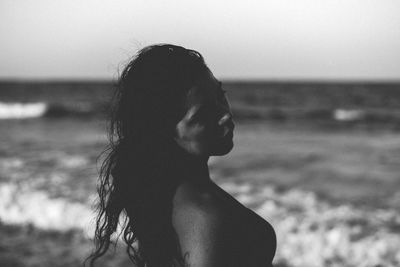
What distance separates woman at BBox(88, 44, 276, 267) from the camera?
1456 mm

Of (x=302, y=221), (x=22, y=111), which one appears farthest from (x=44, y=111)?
(x=302, y=221)

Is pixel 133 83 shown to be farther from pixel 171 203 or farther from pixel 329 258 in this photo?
pixel 329 258

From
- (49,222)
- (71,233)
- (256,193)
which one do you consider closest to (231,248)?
(71,233)

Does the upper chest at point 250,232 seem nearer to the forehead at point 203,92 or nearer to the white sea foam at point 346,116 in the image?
the forehead at point 203,92

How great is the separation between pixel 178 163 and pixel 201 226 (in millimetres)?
255

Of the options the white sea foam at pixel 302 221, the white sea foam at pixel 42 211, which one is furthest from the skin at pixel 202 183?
the white sea foam at pixel 42 211

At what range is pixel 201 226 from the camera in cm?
143

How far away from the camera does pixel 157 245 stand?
1649 mm

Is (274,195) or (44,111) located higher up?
(274,195)

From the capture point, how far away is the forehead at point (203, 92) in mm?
1595

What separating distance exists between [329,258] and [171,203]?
4.09 metres

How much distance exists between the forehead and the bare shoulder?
0.81ft

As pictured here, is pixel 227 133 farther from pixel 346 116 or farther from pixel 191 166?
pixel 346 116

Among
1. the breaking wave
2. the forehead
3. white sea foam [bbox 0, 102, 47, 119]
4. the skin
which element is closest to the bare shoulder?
the skin
